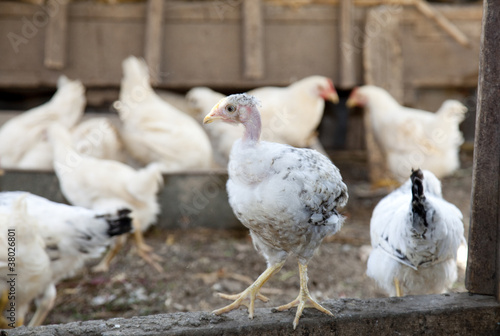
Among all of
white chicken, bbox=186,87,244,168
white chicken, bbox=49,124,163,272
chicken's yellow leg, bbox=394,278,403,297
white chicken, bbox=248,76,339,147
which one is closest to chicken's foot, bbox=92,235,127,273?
white chicken, bbox=49,124,163,272

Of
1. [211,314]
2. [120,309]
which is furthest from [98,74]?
[211,314]

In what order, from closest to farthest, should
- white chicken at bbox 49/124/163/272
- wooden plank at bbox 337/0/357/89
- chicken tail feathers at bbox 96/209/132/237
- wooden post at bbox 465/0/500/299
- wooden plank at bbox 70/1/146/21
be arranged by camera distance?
1. wooden post at bbox 465/0/500/299
2. chicken tail feathers at bbox 96/209/132/237
3. white chicken at bbox 49/124/163/272
4. wooden plank at bbox 70/1/146/21
5. wooden plank at bbox 337/0/357/89

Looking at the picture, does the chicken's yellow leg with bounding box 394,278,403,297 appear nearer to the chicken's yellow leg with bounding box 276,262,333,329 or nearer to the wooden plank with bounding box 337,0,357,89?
the chicken's yellow leg with bounding box 276,262,333,329

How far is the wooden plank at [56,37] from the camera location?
5.88 metres

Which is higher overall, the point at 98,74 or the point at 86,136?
the point at 98,74

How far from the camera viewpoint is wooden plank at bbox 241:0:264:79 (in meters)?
6.06

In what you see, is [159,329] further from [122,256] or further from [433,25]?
[433,25]

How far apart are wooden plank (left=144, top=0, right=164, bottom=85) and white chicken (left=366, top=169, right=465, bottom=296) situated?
3.85 meters

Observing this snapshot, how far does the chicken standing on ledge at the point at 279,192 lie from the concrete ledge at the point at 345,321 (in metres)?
0.06

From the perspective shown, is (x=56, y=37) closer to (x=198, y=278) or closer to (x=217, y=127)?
(x=217, y=127)

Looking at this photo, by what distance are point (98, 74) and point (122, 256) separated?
109 inches

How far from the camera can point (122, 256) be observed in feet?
14.2

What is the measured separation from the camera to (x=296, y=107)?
216 inches

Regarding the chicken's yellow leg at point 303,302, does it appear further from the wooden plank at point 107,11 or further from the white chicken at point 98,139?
the wooden plank at point 107,11
